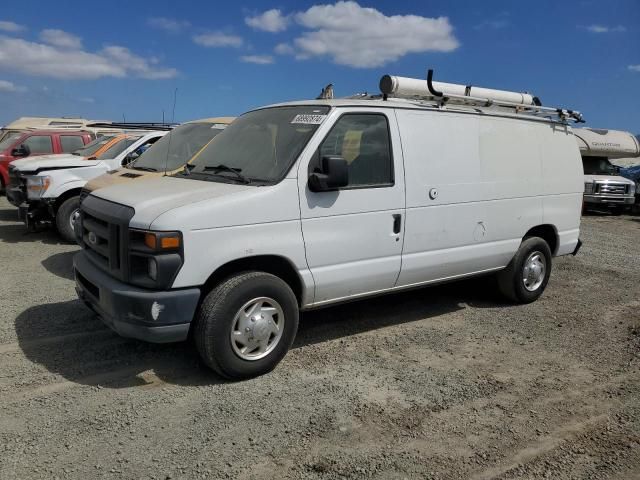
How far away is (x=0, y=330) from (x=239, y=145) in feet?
9.27

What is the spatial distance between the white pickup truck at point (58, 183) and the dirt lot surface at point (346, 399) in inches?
119

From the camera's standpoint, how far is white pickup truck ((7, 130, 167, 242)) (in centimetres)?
900

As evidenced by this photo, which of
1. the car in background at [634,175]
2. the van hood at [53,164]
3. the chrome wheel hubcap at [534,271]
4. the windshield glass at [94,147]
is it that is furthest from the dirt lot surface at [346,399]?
the car in background at [634,175]

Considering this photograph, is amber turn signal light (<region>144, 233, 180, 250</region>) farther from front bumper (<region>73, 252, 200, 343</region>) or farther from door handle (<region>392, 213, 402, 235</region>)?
door handle (<region>392, 213, 402, 235</region>)

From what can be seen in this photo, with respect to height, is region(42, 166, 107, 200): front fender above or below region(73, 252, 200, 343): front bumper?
above

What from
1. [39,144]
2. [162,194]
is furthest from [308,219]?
[39,144]

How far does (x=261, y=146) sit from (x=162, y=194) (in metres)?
0.99

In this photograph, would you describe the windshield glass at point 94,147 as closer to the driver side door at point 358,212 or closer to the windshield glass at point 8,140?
the windshield glass at point 8,140

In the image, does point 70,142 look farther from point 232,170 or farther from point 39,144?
point 232,170

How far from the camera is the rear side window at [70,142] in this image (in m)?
13.7

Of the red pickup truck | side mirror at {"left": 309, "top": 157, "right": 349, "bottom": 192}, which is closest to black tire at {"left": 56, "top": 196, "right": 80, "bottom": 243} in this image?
the red pickup truck

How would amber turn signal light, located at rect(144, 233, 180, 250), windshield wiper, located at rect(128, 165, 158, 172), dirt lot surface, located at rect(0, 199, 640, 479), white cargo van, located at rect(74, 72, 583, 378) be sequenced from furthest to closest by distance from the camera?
windshield wiper, located at rect(128, 165, 158, 172), white cargo van, located at rect(74, 72, 583, 378), amber turn signal light, located at rect(144, 233, 180, 250), dirt lot surface, located at rect(0, 199, 640, 479)

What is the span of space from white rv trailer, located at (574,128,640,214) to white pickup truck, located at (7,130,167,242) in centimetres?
1281

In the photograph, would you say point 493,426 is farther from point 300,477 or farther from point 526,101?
point 526,101
